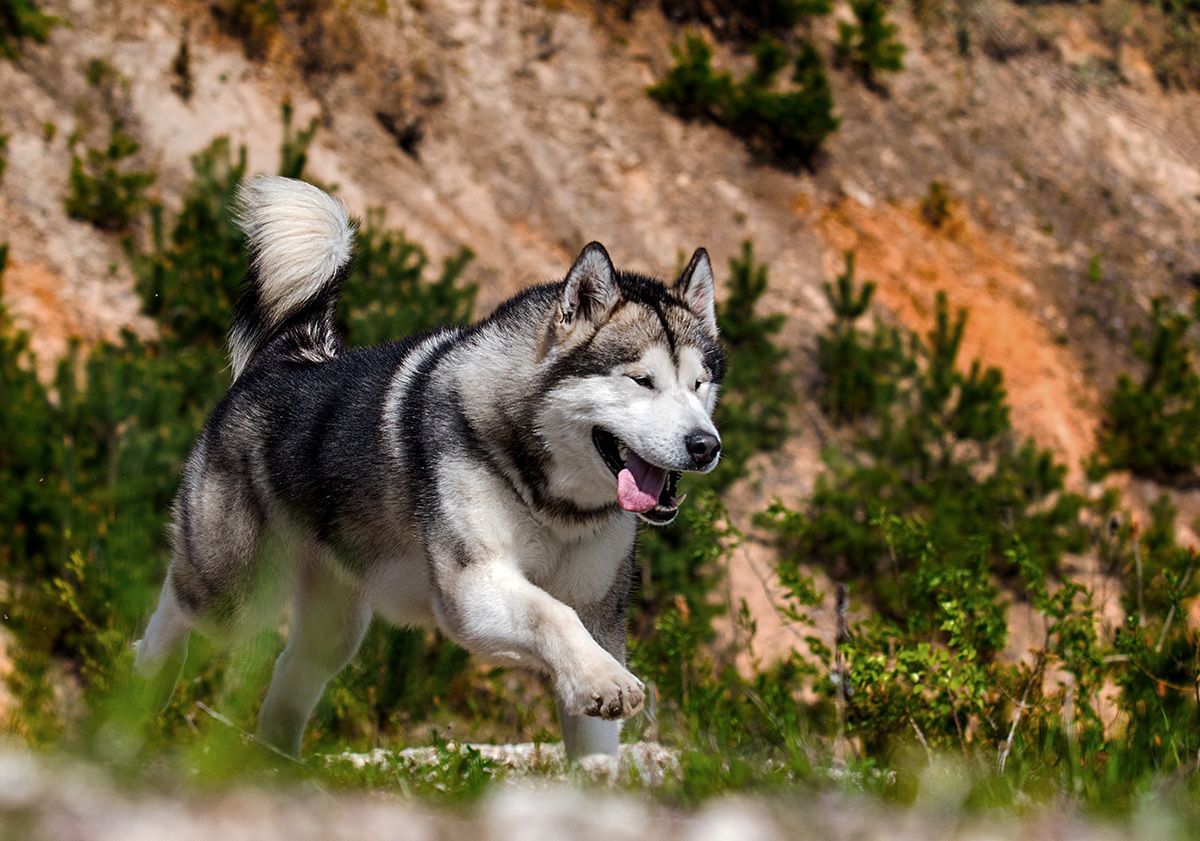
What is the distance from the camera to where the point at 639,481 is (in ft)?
10.7

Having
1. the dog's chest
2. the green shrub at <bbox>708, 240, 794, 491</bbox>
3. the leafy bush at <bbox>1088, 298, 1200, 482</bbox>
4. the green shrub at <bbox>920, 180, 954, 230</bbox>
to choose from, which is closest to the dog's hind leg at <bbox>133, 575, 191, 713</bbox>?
the dog's chest

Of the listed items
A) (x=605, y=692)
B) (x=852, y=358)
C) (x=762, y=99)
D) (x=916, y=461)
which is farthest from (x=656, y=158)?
(x=605, y=692)

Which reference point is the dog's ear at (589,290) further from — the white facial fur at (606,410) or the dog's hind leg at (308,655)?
the dog's hind leg at (308,655)

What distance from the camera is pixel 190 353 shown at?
376 inches

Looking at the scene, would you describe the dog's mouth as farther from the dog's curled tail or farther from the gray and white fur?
the dog's curled tail

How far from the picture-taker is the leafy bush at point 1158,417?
13.3 m

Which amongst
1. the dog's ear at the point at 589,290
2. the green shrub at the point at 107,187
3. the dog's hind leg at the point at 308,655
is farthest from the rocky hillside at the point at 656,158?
the dog's ear at the point at 589,290

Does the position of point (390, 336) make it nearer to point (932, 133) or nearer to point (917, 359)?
point (917, 359)

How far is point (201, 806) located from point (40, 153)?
10.6m

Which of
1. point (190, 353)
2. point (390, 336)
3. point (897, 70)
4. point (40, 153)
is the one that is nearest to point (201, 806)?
point (390, 336)

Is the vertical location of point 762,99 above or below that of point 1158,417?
above

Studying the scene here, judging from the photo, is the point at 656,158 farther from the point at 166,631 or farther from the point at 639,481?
the point at 639,481

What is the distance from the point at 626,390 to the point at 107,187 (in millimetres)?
8800

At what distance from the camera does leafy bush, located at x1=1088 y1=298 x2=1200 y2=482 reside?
13312 mm
